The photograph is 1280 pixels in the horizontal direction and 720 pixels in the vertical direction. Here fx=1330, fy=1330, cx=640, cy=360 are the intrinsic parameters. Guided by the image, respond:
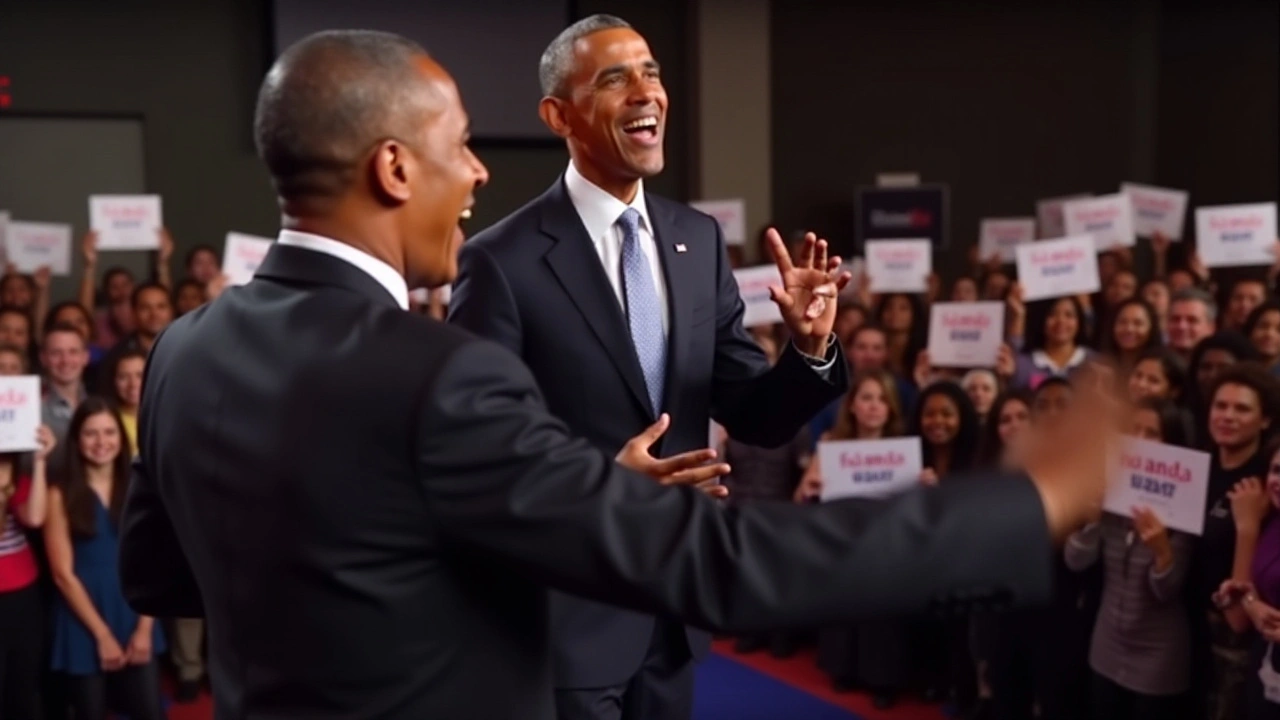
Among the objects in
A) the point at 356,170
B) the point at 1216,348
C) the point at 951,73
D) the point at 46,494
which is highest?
the point at 951,73

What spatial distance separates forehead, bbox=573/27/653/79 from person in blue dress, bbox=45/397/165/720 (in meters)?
2.71

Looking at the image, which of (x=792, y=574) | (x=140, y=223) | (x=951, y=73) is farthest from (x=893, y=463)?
(x=951, y=73)

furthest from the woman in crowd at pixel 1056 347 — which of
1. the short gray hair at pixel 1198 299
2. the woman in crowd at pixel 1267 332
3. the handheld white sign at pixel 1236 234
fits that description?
the handheld white sign at pixel 1236 234

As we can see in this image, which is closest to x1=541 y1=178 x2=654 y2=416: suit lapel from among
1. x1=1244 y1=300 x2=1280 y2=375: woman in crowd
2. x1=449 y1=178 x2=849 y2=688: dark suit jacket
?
x1=449 y1=178 x2=849 y2=688: dark suit jacket

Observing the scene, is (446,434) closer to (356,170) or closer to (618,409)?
(356,170)

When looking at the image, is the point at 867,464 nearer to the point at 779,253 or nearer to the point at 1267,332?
the point at 1267,332

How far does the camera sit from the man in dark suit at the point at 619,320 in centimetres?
197

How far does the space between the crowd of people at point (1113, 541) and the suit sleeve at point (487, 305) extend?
1.13 m

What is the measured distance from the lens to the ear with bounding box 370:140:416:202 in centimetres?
117

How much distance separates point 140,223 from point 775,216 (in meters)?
4.60

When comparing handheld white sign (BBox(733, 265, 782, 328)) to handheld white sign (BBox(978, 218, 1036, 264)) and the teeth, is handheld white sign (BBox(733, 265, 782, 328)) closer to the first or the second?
the teeth

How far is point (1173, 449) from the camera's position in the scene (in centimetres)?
340

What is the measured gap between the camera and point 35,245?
6.79 m

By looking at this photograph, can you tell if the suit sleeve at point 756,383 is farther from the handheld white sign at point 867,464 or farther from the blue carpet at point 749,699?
the blue carpet at point 749,699
